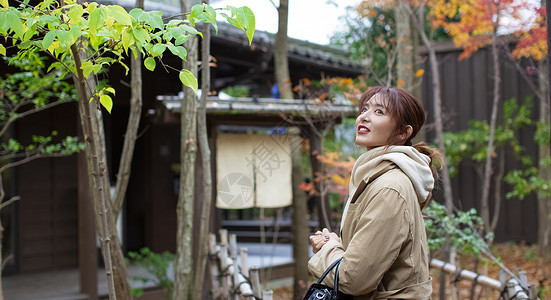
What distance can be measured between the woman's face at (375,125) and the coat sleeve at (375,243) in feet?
0.94

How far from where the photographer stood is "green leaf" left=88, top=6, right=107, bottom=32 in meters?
1.89

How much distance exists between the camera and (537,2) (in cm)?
760

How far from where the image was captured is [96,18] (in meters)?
1.90

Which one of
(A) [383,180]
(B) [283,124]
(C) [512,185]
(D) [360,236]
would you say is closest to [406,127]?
(A) [383,180]

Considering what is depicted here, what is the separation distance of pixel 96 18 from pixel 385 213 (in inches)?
47.0

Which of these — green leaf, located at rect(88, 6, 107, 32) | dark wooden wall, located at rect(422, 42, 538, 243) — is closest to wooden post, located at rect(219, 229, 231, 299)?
green leaf, located at rect(88, 6, 107, 32)

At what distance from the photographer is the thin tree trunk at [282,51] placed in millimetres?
6875

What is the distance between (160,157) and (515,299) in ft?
21.8

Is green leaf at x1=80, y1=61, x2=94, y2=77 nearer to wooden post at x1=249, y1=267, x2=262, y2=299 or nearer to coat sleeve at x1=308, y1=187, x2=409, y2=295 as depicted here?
coat sleeve at x1=308, y1=187, x2=409, y2=295

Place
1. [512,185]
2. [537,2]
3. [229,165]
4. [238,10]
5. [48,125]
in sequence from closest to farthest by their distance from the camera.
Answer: [238,10] < [229,165] < [537,2] < [48,125] < [512,185]

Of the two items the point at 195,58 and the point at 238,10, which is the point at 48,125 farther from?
the point at 238,10

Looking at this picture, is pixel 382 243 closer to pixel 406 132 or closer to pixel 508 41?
pixel 406 132

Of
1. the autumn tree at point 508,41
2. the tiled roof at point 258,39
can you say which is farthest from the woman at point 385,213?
the autumn tree at point 508,41

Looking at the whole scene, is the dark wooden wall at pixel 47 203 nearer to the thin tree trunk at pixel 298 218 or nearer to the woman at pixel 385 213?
the thin tree trunk at pixel 298 218
